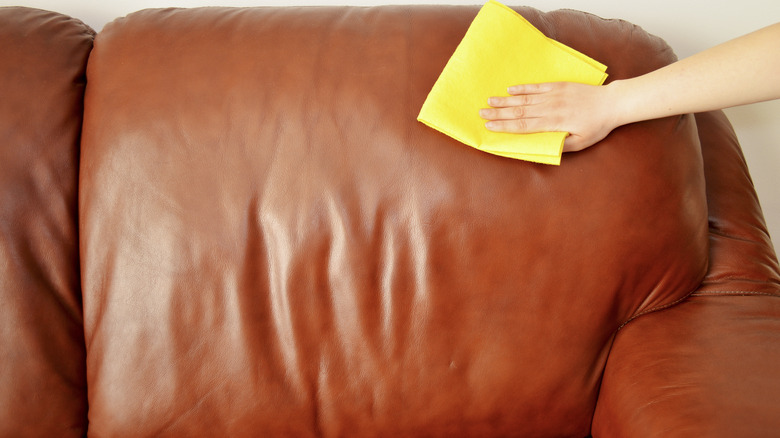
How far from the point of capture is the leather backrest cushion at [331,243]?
0.88 metres

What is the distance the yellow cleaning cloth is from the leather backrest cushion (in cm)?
3

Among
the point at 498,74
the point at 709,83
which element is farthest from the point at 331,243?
the point at 709,83

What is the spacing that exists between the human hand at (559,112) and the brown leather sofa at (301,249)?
0.04m

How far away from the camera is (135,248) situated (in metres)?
0.89

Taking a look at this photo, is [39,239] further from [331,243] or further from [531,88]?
[531,88]

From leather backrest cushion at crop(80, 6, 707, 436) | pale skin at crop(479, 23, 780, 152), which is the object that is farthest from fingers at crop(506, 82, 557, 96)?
leather backrest cushion at crop(80, 6, 707, 436)

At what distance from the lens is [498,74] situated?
89 cm

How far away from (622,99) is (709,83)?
119 mm

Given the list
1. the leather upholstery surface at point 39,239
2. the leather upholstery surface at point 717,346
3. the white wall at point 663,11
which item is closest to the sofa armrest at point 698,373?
the leather upholstery surface at point 717,346

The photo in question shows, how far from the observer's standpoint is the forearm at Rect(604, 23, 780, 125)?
803 mm

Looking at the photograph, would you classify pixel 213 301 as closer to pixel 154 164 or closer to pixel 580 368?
pixel 154 164

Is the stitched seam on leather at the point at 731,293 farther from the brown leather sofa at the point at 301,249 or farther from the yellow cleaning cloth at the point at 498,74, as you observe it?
the yellow cleaning cloth at the point at 498,74

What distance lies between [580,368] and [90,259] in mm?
785

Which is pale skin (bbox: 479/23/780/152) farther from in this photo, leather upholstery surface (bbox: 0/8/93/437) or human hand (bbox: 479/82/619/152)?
leather upholstery surface (bbox: 0/8/93/437)
